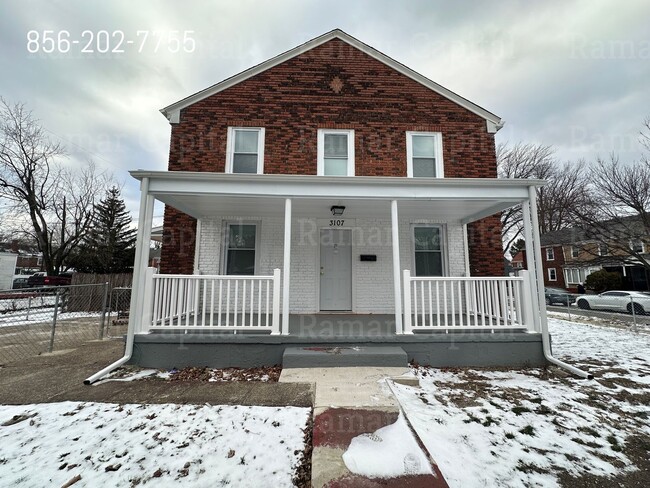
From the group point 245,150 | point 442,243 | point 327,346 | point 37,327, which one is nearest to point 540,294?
point 442,243

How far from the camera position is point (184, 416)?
9.76 ft

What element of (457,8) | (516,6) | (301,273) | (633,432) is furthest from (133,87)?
(633,432)

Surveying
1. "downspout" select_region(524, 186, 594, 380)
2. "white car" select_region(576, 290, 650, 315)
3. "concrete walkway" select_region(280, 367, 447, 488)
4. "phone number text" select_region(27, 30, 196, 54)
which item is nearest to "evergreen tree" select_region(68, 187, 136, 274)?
"phone number text" select_region(27, 30, 196, 54)

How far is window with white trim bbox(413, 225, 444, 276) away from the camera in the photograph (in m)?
7.12

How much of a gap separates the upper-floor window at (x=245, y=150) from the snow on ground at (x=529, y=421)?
5.73 meters

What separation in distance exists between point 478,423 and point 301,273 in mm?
4630

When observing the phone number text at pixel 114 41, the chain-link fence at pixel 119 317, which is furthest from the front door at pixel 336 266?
the phone number text at pixel 114 41

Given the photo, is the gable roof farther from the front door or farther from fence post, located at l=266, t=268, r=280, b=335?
fence post, located at l=266, t=268, r=280, b=335

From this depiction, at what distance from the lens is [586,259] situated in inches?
923

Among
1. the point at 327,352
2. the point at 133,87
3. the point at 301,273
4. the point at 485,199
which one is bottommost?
the point at 327,352

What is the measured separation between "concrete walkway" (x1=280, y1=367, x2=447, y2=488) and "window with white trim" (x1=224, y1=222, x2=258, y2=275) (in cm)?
332

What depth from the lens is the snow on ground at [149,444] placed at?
84.4 inches

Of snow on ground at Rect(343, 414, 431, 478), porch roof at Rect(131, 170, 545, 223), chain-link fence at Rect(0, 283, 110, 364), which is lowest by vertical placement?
snow on ground at Rect(343, 414, 431, 478)

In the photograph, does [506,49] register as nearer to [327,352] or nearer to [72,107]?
[327,352]
